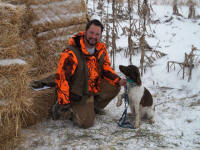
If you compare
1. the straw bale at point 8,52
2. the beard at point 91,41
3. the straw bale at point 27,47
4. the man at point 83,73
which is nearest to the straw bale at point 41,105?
the man at point 83,73

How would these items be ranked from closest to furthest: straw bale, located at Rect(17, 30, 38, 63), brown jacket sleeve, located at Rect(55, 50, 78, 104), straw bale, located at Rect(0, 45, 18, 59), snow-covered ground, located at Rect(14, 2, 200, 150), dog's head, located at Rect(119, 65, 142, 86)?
straw bale, located at Rect(0, 45, 18, 59) < snow-covered ground, located at Rect(14, 2, 200, 150) < dog's head, located at Rect(119, 65, 142, 86) < brown jacket sleeve, located at Rect(55, 50, 78, 104) < straw bale, located at Rect(17, 30, 38, 63)

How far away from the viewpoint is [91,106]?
326cm

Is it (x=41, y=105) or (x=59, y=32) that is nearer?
(x=41, y=105)

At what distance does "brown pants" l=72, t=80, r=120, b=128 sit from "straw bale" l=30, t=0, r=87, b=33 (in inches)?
58.3

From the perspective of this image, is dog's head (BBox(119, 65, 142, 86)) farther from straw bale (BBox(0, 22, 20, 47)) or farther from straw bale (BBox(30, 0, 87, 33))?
straw bale (BBox(30, 0, 87, 33))

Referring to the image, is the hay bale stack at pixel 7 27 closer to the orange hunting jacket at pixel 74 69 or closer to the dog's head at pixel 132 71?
the orange hunting jacket at pixel 74 69

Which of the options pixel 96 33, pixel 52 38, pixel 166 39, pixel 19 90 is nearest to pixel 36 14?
pixel 52 38

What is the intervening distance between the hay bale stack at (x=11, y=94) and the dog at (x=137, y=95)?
130 cm

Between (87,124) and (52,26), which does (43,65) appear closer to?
(52,26)

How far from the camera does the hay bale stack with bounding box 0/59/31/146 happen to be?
92.6 inches

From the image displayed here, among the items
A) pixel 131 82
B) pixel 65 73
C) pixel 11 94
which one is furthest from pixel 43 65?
pixel 131 82

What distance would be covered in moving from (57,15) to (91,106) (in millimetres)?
1923

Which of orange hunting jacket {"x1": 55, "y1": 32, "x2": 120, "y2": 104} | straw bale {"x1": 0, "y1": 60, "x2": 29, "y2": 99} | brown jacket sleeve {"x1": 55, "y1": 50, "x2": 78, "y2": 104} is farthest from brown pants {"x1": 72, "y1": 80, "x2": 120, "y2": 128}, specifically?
straw bale {"x1": 0, "y1": 60, "x2": 29, "y2": 99}

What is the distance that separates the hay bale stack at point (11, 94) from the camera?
2.35m
